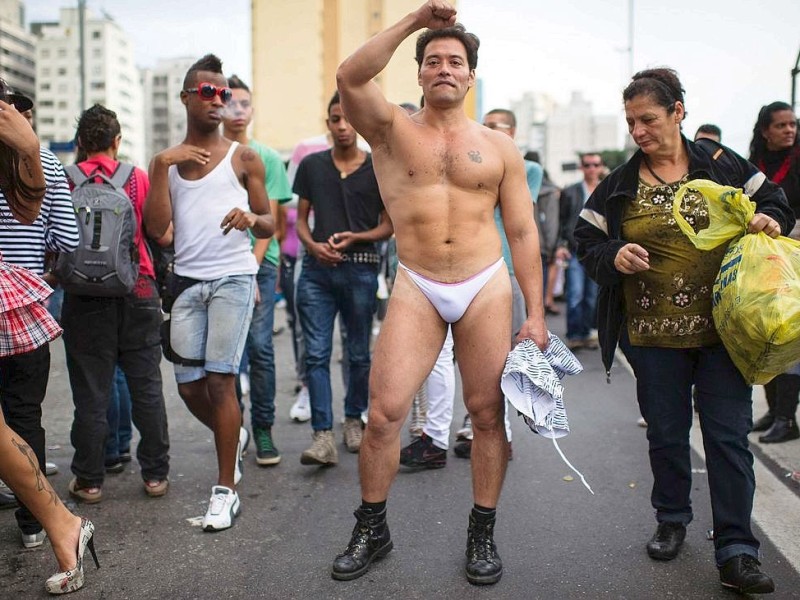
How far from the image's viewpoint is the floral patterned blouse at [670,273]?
12.1ft

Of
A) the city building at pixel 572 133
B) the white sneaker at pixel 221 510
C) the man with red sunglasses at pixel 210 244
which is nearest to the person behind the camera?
the white sneaker at pixel 221 510

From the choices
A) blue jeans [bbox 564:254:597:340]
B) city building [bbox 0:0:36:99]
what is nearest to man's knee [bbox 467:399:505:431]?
blue jeans [bbox 564:254:597:340]

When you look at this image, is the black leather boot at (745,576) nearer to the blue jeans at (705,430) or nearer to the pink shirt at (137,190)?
the blue jeans at (705,430)

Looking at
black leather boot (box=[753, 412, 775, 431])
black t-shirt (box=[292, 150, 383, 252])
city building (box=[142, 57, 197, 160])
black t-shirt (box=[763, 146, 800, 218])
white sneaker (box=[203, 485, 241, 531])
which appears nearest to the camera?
white sneaker (box=[203, 485, 241, 531])

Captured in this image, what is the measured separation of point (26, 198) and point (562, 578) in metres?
2.72

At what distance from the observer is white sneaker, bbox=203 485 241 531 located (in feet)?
13.6

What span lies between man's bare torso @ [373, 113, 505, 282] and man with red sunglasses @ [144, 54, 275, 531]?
113 centimetres

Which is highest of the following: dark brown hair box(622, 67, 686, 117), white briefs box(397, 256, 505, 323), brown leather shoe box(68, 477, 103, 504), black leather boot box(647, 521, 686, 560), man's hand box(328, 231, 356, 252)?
dark brown hair box(622, 67, 686, 117)

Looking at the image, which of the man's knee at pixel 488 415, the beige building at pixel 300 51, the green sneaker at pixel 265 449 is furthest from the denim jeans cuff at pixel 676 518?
the beige building at pixel 300 51

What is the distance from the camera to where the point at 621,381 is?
26.9 ft

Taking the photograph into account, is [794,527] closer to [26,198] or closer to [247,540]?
[247,540]

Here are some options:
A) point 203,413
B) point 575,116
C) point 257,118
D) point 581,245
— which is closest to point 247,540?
point 203,413

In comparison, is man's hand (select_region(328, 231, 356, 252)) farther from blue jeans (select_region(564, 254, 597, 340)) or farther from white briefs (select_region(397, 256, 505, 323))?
blue jeans (select_region(564, 254, 597, 340))

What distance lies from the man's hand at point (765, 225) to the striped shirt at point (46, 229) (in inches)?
119
